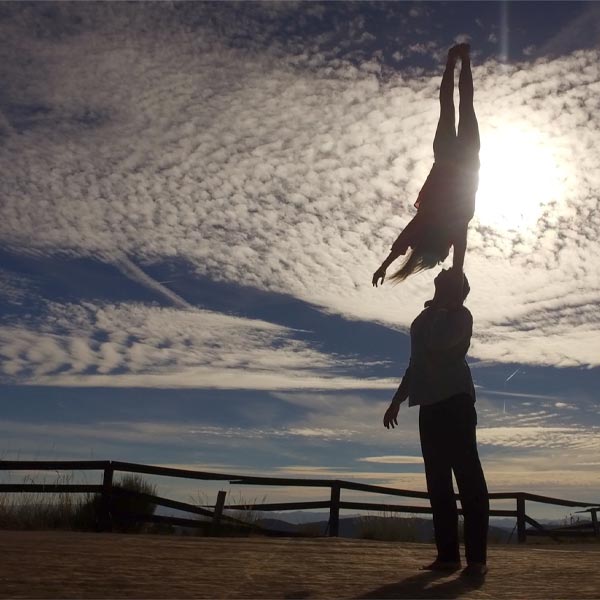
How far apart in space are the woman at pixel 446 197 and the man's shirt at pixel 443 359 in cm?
28

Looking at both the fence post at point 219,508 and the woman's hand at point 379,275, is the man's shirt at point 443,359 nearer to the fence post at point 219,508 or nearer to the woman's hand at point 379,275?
the woman's hand at point 379,275

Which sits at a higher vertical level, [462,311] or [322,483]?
[462,311]

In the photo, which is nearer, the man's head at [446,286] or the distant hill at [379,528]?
the man's head at [446,286]

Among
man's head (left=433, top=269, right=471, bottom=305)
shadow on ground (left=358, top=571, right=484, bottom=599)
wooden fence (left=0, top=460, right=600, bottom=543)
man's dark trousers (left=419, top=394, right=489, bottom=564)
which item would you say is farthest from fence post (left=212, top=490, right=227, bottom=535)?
shadow on ground (left=358, top=571, right=484, bottom=599)

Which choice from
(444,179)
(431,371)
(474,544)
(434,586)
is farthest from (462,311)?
(434,586)

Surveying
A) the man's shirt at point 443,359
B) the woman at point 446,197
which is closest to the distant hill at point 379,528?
the man's shirt at point 443,359

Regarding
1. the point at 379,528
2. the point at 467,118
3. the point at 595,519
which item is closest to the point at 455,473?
the point at 467,118

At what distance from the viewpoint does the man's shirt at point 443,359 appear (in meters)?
4.10

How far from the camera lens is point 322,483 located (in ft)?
44.9

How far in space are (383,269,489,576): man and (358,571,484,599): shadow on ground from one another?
0.41 meters

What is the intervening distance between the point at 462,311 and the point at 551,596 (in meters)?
1.64

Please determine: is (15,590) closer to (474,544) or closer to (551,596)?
(551,596)

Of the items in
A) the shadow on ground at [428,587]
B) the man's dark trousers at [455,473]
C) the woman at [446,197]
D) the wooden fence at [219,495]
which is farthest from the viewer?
the wooden fence at [219,495]

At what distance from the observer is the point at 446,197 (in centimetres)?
434
